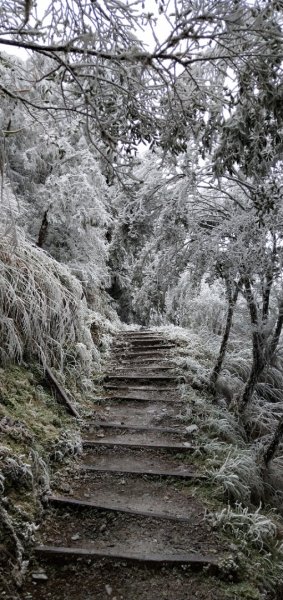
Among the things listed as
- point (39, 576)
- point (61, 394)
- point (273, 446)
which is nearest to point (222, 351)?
point (273, 446)

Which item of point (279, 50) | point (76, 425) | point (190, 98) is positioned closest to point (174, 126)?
point (190, 98)

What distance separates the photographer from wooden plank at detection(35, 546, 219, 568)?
8.11 feet

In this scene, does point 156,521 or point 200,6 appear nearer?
point 200,6

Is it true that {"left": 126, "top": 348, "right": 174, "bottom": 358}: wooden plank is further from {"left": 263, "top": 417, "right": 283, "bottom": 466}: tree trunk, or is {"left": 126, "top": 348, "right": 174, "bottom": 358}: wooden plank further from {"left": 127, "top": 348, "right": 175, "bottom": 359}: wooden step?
{"left": 263, "top": 417, "right": 283, "bottom": 466}: tree trunk

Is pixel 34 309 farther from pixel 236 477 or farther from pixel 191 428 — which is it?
pixel 236 477

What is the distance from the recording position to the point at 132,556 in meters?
2.51

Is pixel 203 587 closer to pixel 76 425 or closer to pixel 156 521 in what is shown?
pixel 156 521

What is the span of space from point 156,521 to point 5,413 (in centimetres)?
150

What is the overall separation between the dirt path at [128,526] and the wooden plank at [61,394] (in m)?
0.24

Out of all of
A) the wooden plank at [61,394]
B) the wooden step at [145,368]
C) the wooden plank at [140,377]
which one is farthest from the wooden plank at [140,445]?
the wooden step at [145,368]

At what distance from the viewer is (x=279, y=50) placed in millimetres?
2072

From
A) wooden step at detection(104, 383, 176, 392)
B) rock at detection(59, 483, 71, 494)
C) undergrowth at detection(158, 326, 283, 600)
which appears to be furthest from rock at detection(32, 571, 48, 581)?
wooden step at detection(104, 383, 176, 392)

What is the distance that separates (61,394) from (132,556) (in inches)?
80.4

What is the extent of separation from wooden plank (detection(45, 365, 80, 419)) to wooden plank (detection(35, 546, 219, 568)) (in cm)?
179
